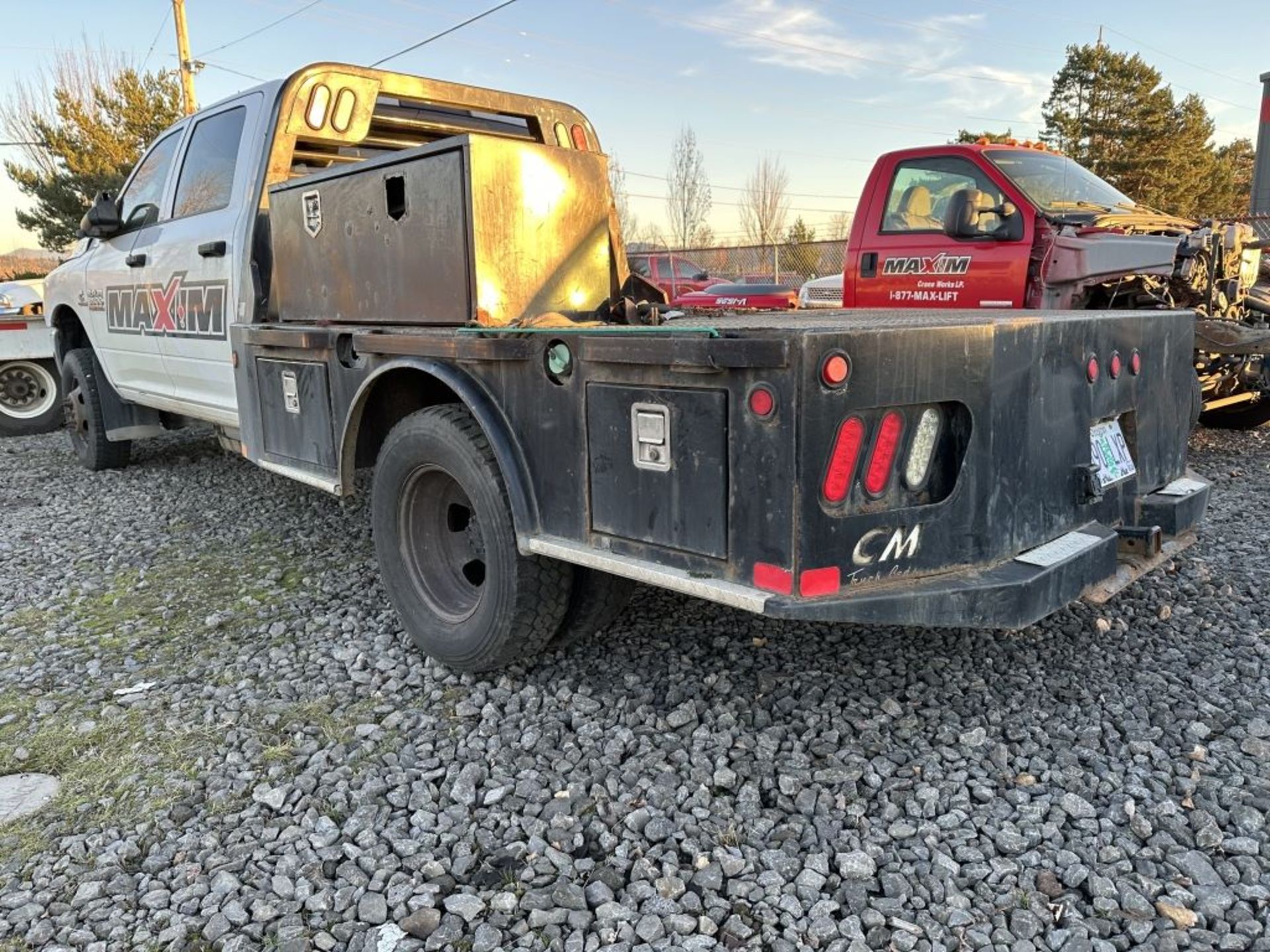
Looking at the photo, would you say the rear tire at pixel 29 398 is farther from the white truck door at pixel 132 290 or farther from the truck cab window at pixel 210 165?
the truck cab window at pixel 210 165

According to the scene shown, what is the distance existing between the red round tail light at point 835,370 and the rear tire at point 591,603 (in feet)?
3.92

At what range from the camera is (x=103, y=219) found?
18.8 feet

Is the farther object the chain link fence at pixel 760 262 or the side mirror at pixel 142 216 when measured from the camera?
the chain link fence at pixel 760 262

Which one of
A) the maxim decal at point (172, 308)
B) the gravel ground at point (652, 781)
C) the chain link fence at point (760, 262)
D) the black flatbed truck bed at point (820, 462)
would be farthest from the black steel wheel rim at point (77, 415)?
the chain link fence at point (760, 262)

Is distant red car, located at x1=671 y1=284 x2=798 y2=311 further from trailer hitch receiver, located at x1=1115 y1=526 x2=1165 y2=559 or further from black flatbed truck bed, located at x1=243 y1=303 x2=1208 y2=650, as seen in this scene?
black flatbed truck bed, located at x1=243 y1=303 x2=1208 y2=650

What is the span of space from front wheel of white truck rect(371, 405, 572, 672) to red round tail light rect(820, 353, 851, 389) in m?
1.19

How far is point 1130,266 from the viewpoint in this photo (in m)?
5.61

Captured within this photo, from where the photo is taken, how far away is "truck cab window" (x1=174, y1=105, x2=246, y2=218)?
4750 mm

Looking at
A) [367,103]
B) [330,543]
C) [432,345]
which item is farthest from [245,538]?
[432,345]

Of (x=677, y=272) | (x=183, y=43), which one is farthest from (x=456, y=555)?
(x=183, y=43)

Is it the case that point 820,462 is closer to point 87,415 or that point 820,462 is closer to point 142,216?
point 142,216

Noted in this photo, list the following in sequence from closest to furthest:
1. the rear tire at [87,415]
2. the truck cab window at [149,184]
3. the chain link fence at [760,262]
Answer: the truck cab window at [149,184] < the rear tire at [87,415] < the chain link fence at [760,262]

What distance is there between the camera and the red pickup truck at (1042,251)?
5.62 meters

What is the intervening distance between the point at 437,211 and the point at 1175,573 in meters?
3.44
